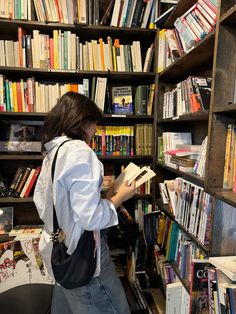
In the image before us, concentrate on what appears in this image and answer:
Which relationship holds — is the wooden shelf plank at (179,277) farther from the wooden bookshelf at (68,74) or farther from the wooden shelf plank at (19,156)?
the wooden bookshelf at (68,74)

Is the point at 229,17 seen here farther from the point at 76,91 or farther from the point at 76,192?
the point at 76,91

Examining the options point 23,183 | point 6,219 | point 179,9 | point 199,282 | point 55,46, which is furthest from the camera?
point 6,219

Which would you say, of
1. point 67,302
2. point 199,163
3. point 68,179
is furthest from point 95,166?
point 67,302

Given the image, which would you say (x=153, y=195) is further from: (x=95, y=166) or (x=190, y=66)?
(x=95, y=166)

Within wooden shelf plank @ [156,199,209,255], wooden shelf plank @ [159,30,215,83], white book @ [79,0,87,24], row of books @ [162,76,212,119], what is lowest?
wooden shelf plank @ [156,199,209,255]

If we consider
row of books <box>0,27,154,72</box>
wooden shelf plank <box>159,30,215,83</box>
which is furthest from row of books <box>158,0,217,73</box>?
row of books <box>0,27,154,72</box>

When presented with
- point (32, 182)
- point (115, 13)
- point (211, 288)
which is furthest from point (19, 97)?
point (211, 288)

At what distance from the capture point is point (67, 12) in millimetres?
1755

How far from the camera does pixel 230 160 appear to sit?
0.93m

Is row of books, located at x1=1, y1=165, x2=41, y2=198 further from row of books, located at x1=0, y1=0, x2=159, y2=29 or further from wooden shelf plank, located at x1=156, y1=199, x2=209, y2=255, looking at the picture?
row of books, located at x1=0, y1=0, x2=159, y2=29

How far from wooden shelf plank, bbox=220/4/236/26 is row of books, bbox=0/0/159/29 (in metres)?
1.08

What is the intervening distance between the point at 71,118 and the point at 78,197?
0.34 meters

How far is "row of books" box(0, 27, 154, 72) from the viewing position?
1773mm

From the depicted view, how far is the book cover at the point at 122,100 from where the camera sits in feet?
6.48
